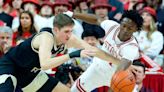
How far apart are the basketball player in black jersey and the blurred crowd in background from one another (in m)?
1.51

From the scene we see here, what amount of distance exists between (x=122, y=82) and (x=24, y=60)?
3.63ft

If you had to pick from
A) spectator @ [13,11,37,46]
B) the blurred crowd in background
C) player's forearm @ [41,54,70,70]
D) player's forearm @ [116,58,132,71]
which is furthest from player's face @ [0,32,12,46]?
player's forearm @ [41,54,70,70]

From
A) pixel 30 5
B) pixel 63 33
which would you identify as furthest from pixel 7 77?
pixel 30 5

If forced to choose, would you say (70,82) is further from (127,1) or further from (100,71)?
(127,1)

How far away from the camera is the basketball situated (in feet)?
19.6

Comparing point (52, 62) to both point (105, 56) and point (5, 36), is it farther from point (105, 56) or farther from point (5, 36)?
point (5, 36)

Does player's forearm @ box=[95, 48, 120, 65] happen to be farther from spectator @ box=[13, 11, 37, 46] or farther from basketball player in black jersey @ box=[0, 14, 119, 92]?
spectator @ box=[13, 11, 37, 46]

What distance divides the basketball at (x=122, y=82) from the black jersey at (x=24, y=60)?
76 centimetres

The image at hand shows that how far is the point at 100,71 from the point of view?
6.86 metres

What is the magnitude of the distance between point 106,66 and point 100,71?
0.33 ft

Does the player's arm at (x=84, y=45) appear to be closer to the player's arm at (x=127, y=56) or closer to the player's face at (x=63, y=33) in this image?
the player's arm at (x=127, y=56)

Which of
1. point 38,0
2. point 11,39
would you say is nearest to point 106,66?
point 11,39

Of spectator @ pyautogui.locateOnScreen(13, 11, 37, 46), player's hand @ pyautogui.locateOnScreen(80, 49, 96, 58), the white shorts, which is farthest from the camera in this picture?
spectator @ pyautogui.locateOnScreen(13, 11, 37, 46)

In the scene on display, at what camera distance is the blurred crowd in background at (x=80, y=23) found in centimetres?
806
